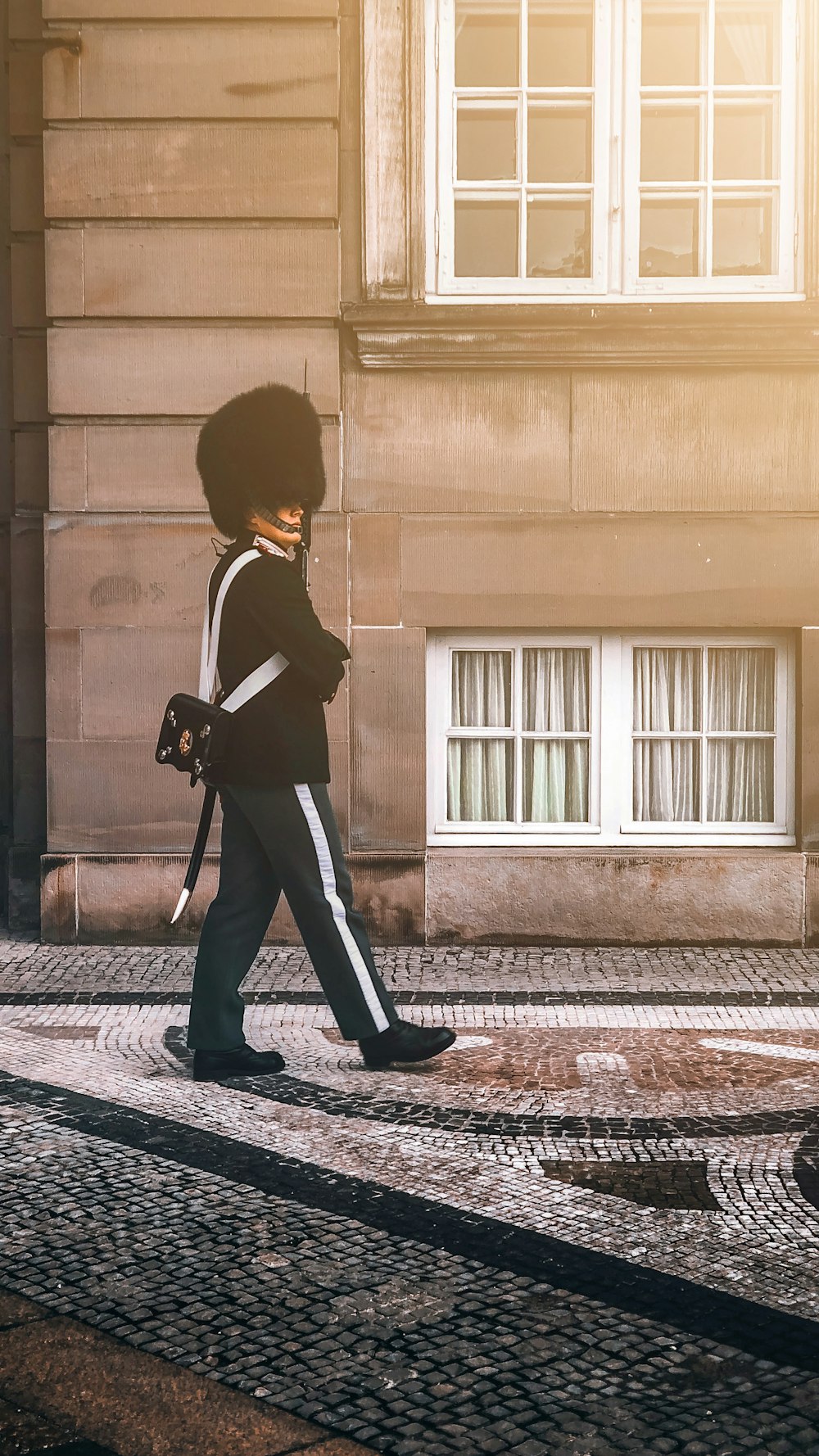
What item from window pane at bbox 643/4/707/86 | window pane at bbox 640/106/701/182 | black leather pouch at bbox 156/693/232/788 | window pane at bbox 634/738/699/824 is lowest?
window pane at bbox 634/738/699/824

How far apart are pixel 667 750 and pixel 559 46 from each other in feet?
12.0

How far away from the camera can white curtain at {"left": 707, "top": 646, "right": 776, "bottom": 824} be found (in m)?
8.30

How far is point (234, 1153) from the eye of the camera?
4.52 metres

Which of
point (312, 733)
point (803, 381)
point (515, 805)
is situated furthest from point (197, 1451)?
point (803, 381)

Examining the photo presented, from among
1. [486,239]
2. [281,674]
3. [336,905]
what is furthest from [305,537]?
[486,239]

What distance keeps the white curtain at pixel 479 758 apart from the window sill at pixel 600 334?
1618mm

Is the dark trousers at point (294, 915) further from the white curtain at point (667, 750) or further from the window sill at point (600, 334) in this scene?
the window sill at point (600, 334)

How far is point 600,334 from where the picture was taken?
796 centimetres

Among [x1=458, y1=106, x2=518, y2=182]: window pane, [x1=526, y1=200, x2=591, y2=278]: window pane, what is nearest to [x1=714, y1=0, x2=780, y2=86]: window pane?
[x1=526, y1=200, x2=591, y2=278]: window pane

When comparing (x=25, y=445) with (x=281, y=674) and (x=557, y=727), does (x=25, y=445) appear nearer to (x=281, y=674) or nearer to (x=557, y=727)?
(x=557, y=727)

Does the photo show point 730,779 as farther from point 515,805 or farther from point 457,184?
point 457,184

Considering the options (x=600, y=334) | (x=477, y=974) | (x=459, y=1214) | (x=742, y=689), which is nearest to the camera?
(x=459, y=1214)

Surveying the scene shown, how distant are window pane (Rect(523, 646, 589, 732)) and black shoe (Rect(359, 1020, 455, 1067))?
10.3 feet

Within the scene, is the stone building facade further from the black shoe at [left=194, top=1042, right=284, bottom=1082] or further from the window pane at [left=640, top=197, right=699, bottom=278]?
the black shoe at [left=194, top=1042, right=284, bottom=1082]
